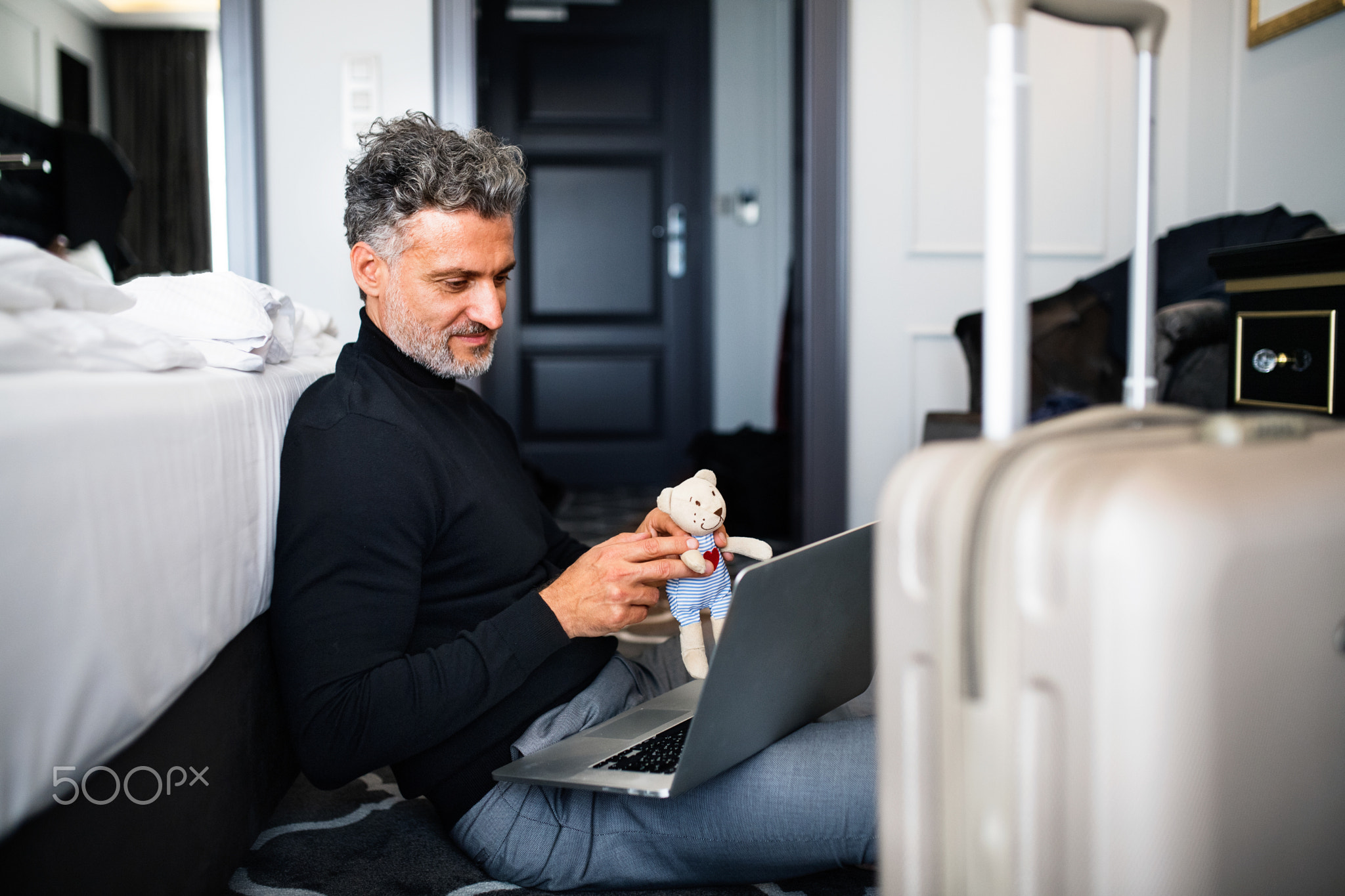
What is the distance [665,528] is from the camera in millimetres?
→ 1104

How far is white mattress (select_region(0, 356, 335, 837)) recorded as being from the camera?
58 cm

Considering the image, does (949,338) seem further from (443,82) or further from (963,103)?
(443,82)

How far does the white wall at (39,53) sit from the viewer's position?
2850 millimetres

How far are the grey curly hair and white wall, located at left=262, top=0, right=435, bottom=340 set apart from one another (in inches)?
57.6

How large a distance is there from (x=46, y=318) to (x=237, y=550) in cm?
27

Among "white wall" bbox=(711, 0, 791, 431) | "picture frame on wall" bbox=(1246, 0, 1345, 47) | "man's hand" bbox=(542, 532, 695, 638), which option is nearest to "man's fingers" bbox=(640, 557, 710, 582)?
"man's hand" bbox=(542, 532, 695, 638)

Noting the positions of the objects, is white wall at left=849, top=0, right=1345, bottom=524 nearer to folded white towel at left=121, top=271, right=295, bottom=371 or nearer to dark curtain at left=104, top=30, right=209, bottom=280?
dark curtain at left=104, top=30, right=209, bottom=280

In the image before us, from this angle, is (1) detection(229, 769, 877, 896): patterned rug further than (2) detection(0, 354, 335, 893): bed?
Yes

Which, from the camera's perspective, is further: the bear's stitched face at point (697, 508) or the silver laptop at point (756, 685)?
the bear's stitched face at point (697, 508)

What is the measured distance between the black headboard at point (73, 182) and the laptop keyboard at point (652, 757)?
255 centimetres

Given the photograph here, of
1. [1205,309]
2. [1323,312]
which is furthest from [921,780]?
[1205,309]

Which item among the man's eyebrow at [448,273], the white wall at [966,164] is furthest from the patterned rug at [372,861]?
the white wall at [966,164]

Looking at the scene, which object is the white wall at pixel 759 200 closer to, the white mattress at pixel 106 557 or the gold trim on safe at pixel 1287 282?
the gold trim on safe at pixel 1287 282

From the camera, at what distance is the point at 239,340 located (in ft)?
3.67
